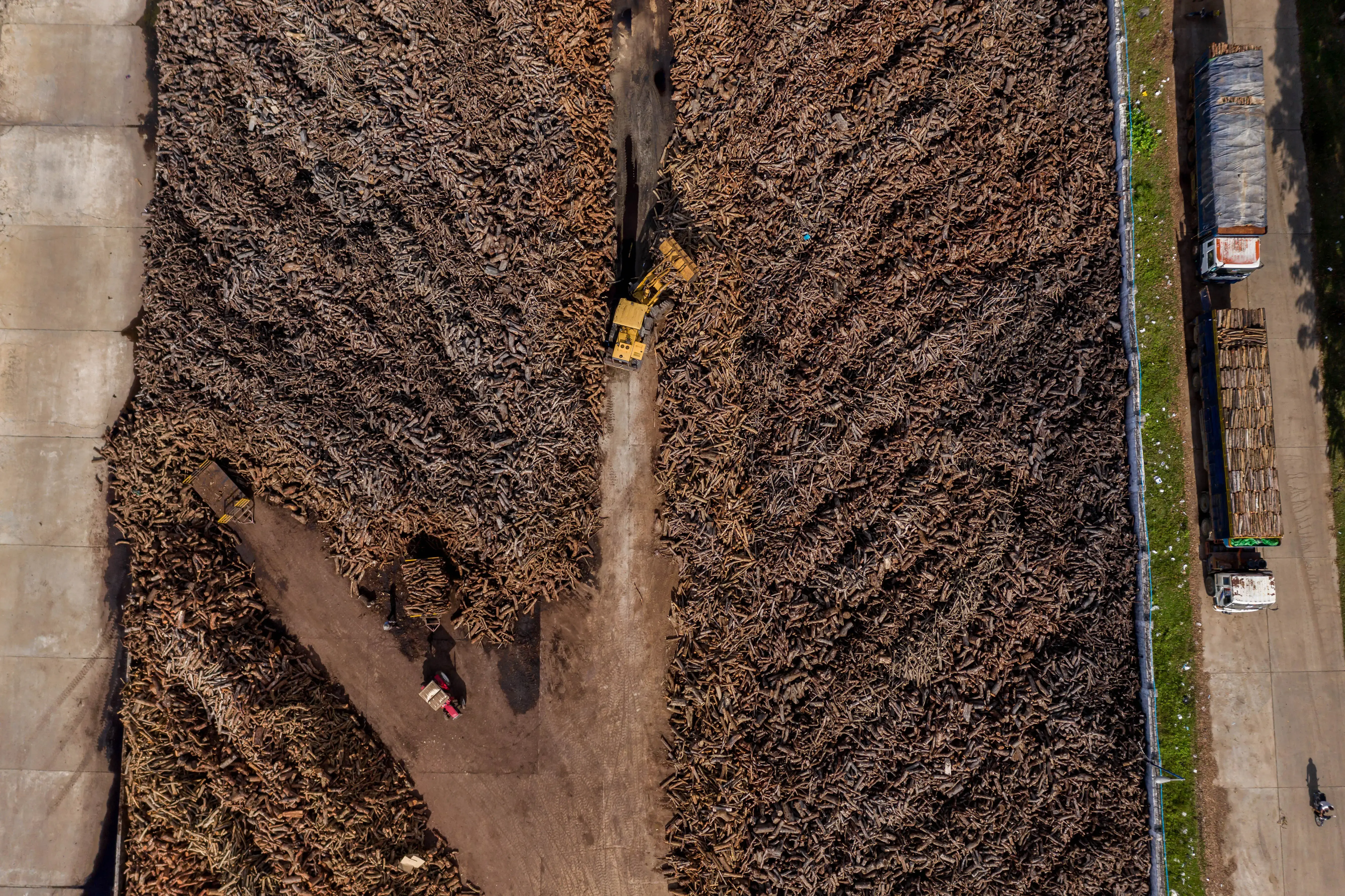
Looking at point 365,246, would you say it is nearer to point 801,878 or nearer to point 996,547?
point 996,547

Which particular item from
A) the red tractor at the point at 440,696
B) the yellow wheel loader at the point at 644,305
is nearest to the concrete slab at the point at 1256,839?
the yellow wheel loader at the point at 644,305

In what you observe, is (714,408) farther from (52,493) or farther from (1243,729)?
(52,493)

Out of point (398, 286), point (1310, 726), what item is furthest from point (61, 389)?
point (1310, 726)

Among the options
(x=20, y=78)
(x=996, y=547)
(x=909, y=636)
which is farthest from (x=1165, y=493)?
(x=20, y=78)

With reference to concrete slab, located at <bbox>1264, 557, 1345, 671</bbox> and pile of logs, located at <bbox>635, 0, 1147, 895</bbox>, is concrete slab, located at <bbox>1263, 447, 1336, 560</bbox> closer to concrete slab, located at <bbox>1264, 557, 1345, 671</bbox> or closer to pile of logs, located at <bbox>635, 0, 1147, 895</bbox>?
concrete slab, located at <bbox>1264, 557, 1345, 671</bbox>

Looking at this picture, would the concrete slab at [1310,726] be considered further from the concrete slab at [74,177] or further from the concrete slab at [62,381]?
the concrete slab at [74,177]

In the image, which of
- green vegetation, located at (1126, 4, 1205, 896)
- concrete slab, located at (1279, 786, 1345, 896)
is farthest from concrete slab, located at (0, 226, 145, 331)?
concrete slab, located at (1279, 786, 1345, 896)
